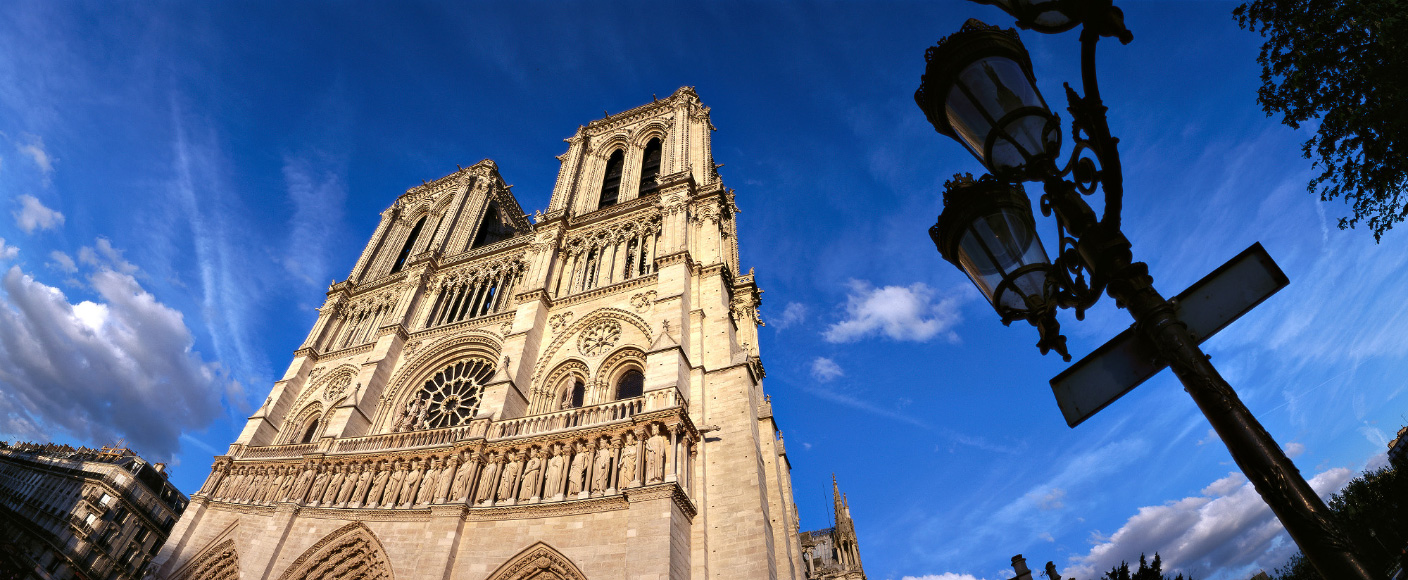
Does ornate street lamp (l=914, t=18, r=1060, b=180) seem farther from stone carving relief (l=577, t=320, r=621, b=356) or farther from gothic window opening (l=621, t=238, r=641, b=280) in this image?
gothic window opening (l=621, t=238, r=641, b=280)

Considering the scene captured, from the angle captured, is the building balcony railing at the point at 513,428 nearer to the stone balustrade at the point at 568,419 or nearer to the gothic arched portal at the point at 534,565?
the stone balustrade at the point at 568,419

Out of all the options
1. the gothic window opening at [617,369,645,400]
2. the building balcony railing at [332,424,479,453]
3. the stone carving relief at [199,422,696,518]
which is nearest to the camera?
the stone carving relief at [199,422,696,518]

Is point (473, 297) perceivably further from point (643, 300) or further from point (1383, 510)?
point (1383, 510)

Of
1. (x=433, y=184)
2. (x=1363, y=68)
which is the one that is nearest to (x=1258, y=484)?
(x=1363, y=68)

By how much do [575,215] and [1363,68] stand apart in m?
17.7

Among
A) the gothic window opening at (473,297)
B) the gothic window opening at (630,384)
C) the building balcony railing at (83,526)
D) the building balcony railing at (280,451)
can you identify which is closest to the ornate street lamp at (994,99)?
the gothic window opening at (630,384)

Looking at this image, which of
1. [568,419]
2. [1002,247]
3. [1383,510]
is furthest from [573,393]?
[1383,510]

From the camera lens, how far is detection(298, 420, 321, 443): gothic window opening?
59.3 feet

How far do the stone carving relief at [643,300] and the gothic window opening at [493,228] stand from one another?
12772 mm

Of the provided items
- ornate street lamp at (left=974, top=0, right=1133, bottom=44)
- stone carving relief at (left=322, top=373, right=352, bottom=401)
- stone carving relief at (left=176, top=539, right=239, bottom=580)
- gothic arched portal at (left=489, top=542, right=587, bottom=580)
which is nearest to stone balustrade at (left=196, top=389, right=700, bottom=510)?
gothic arched portal at (left=489, top=542, right=587, bottom=580)

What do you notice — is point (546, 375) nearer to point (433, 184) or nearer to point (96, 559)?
point (433, 184)

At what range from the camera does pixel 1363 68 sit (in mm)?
6586

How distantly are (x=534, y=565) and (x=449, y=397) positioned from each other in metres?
7.56

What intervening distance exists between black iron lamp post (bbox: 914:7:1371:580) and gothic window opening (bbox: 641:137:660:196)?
60.4 ft
